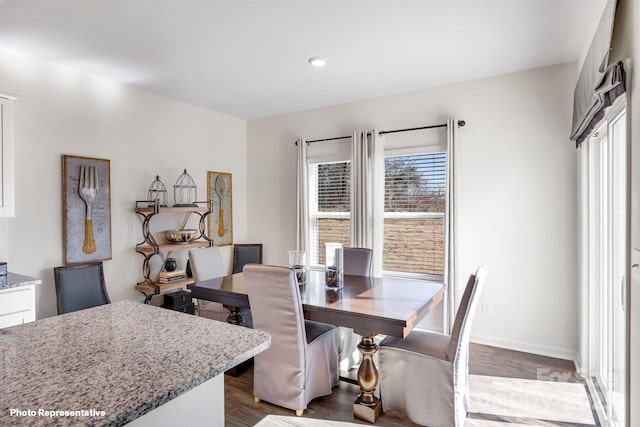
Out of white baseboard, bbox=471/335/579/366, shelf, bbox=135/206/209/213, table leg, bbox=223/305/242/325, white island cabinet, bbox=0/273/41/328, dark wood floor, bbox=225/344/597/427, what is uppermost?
shelf, bbox=135/206/209/213

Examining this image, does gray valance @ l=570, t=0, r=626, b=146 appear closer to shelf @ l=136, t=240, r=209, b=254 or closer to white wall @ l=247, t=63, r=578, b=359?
white wall @ l=247, t=63, r=578, b=359

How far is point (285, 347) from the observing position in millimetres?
2375

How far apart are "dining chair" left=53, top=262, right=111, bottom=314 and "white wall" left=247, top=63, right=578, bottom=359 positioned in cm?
352

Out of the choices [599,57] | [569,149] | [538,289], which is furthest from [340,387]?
[569,149]

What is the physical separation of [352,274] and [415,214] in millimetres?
1150

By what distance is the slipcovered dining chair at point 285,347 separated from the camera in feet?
7.51

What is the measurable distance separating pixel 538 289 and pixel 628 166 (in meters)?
2.11

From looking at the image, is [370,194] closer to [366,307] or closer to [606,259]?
[366,307]

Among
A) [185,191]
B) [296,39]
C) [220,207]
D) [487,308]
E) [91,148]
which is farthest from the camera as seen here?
[220,207]

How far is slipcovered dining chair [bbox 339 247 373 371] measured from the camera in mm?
3041

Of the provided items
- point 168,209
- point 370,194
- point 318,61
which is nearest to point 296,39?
point 318,61

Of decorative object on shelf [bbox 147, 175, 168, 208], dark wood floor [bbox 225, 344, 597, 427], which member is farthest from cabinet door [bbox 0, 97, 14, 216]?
dark wood floor [bbox 225, 344, 597, 427]

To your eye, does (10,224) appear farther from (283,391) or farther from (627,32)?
(627,32)

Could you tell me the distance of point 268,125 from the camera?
5145 millimetres
